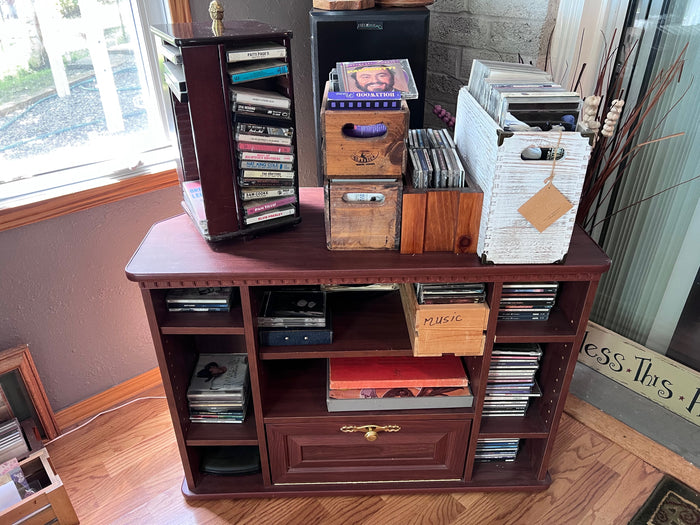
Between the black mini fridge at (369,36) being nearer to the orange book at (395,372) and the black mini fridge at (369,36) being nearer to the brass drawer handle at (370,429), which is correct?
the orange book at (395,372)

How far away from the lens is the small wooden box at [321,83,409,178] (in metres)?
1.15

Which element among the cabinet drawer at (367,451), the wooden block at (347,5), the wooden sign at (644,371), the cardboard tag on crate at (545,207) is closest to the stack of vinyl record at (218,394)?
the cabinet drawer at (367,451)

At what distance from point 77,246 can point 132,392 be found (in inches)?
24.2

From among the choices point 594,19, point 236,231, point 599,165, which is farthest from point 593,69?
point 236,231

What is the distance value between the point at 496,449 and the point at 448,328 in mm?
571

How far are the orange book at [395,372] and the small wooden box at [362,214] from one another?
1.29ft

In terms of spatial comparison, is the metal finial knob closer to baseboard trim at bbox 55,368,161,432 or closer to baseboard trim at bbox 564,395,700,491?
baseboard trim at bbox 55,368,161,432

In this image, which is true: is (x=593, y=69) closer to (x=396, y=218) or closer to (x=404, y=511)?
(x=396, y=218)

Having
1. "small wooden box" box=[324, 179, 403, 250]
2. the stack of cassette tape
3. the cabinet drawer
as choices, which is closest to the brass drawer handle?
the cabinet drawer

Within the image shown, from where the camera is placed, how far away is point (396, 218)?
1241mm

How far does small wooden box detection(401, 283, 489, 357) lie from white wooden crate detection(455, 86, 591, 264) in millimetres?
152

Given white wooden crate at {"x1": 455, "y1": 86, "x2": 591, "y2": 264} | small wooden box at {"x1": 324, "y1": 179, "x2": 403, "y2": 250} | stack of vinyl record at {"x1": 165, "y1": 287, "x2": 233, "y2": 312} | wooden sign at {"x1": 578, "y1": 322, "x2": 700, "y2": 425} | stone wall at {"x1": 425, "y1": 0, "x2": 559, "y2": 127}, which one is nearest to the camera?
white wooden crate at {"x1": 455, "y1": 86, "x2": 591, "y2": 264}

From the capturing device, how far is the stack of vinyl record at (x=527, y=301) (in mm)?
1344

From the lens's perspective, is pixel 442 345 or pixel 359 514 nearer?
pixel 442 345
